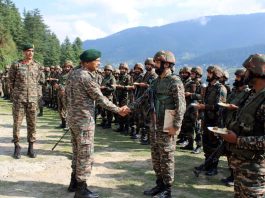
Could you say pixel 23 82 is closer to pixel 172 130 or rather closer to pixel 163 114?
pixel 163 114

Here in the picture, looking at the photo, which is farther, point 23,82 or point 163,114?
point 23,82

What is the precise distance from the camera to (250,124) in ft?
13.4

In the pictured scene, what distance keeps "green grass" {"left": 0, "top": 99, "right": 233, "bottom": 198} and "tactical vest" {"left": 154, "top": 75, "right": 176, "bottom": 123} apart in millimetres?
1438

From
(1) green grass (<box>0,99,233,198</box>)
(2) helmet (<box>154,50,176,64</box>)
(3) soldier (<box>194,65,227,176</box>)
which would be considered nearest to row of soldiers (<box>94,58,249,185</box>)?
(3) soldier (<box>194,65,227,176</box>)

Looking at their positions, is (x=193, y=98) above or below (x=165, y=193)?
above

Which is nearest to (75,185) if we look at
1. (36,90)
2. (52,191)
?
(52,191)

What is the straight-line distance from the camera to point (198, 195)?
6734 mm

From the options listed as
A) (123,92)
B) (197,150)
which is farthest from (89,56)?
(123,92)

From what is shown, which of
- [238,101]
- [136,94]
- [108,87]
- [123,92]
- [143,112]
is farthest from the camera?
[123,92]

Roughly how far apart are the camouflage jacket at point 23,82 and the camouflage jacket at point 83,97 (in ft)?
8.76

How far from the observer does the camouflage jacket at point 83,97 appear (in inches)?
241

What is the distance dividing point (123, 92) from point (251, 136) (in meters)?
9.59

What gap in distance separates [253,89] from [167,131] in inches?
81.8

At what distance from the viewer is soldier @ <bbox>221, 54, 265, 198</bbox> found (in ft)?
13.2
